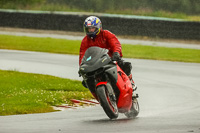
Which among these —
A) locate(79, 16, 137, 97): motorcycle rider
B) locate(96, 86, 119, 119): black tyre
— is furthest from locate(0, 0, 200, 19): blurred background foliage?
locate(96, 86, 119, 119): black tyre

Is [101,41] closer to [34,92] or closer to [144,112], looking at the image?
[144,112]

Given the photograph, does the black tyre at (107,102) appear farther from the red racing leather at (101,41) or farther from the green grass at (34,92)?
the green grass at (34,92)

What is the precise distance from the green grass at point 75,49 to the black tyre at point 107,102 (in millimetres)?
16557

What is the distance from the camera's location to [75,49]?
30.6 metres

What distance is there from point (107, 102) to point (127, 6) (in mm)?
40254

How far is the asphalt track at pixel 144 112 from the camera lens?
838 centimetres

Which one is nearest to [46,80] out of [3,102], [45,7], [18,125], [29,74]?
[29,74]

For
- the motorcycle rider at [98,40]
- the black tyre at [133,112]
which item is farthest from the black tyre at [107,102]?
the black tyre at [133,112]

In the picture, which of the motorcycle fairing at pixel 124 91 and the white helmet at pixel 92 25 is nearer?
the motorcycle fairing at pixel 124 91

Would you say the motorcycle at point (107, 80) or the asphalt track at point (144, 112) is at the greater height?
the motorcycle at point (107, 80)

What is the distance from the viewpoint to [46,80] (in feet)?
52.4

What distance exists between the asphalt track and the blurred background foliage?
2619 cm

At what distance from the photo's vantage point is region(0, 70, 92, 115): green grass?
36.7 ft

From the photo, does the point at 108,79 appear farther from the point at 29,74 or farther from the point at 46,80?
the point at 29,74
